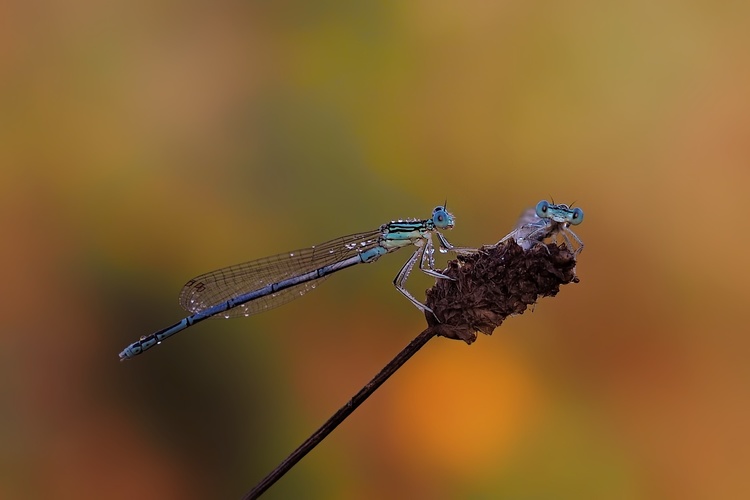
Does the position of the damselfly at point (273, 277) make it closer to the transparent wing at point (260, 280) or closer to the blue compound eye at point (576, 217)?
the transparent wing at point (260, 280)

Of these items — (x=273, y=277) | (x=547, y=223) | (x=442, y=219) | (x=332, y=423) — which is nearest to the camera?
(x=332, y=423)

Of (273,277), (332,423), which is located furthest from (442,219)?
(332,423)

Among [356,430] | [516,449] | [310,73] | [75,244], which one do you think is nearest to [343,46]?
[310,73]

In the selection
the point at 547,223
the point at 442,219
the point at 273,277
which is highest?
the point at 547,223

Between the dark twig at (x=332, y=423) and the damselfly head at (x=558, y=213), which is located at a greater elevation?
the damselfly head at (x=558, y=213)

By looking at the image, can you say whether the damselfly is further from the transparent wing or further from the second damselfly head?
the second damselfly head

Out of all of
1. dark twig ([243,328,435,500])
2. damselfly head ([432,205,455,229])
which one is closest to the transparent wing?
damselfly head ([432,205,455,229])

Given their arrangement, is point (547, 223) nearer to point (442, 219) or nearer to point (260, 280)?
point (442, 219)

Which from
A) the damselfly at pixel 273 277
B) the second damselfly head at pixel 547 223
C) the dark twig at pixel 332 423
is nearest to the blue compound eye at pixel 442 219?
the damselfly at pixel 273 277
